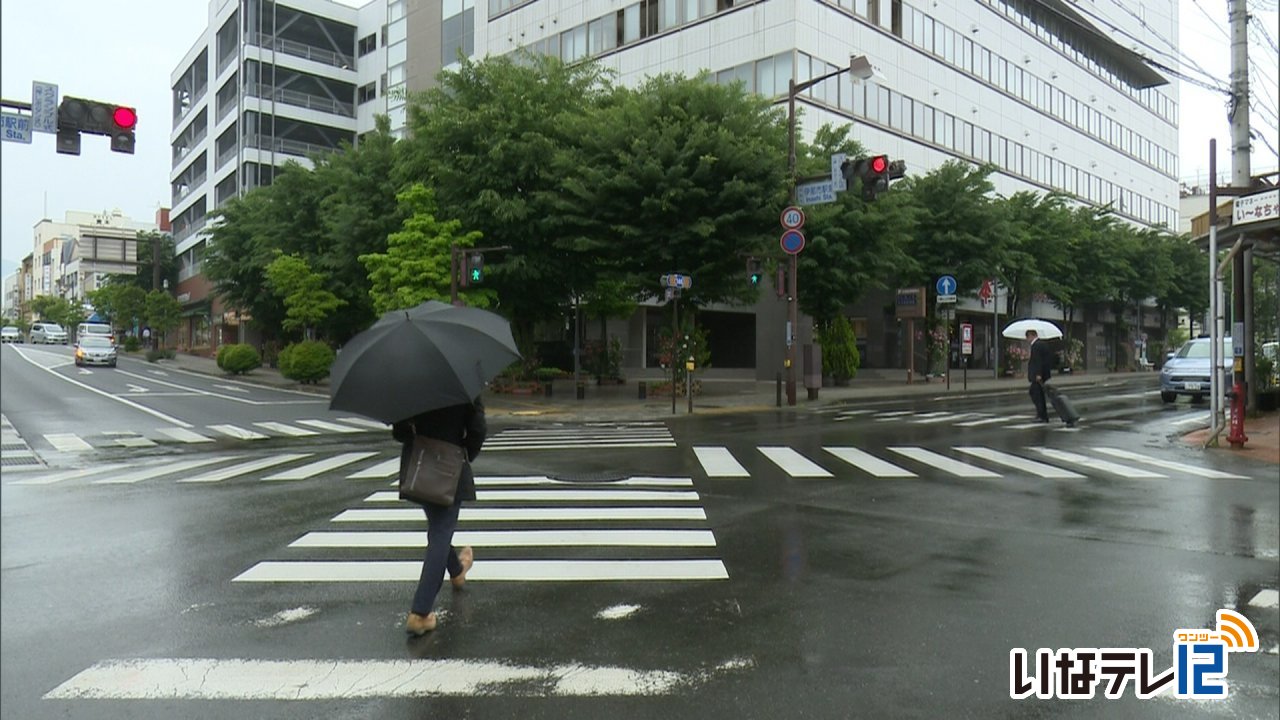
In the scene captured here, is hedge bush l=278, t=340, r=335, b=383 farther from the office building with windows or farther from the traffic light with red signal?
the office building with windows

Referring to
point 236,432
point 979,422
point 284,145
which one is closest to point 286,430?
point 236,432

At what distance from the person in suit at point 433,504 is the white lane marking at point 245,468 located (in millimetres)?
7132

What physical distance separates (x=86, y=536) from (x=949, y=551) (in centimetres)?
745

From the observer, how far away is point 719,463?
39.2 feet

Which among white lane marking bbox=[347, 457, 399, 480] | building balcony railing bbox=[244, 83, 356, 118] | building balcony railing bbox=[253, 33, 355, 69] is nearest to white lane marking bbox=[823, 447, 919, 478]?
white lane marking bbox=[347, 457, 399, 480]

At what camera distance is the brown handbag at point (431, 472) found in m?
4.91

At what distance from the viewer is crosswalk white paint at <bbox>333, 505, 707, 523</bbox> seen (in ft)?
26.8

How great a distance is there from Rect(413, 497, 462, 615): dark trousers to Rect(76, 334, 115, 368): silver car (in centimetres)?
4594

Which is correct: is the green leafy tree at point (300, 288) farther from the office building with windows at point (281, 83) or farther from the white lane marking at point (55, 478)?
the white lane marking at point (55, 478)

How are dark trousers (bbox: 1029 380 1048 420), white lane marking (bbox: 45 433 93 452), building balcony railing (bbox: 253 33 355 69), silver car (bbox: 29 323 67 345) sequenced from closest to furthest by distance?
white lane marking (bbox: 45 433 93 452) < dark trousers (bbox: 1029 380 1048 420) < building balcony railing (bbox: 253 33 355 69) < silver car (bbox: 29 323 67 345)

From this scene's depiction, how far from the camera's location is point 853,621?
5.18m

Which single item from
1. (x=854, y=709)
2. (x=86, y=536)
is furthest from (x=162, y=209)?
(x=854, y=709)

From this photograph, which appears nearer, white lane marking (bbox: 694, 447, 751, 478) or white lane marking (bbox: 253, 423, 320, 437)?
white lane marking (bbox: 694, 447, 751, 478)

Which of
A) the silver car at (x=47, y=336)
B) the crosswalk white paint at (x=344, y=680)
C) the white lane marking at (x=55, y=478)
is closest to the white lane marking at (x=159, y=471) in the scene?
the white lane marking at (x=55, y=478)
